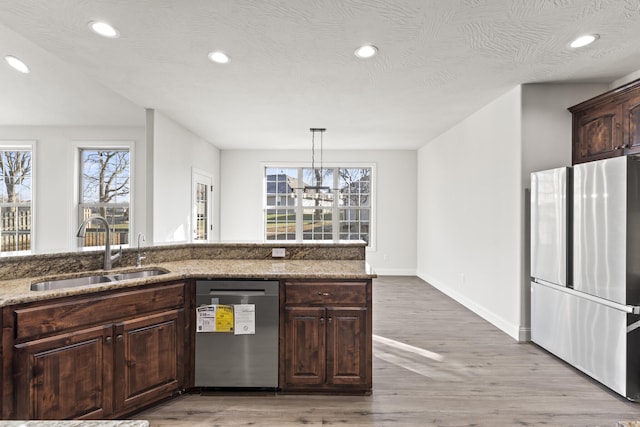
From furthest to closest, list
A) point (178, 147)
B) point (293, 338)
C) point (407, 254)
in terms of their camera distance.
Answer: point (407, 254) < point (178, 147) < point (293, 338)

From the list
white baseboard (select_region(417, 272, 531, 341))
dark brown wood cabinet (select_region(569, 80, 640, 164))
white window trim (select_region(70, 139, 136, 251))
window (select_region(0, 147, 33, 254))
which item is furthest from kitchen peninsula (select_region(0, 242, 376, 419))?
window (select_region(0, 147, 33, 254))

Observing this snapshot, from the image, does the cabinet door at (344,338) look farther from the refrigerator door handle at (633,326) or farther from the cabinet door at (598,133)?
the cabinet door at (598,133)

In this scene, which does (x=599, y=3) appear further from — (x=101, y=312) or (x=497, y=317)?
(x=101, y=312)

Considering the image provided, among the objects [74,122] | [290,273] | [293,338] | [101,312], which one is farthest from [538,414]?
[74,122]

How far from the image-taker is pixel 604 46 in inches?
105

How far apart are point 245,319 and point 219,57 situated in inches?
86.9

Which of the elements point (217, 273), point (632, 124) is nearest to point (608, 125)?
point (632, 124)

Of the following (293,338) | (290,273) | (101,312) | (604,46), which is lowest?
(293,338)

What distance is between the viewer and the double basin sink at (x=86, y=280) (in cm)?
215

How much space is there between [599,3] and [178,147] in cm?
501

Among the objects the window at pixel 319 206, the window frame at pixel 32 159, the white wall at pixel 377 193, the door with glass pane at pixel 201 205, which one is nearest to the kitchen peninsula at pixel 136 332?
the door with glass pane at pixel 201 205

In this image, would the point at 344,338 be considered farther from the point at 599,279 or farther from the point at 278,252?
the point at 599,279

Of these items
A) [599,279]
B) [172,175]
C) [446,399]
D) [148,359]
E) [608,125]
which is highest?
[608,125]

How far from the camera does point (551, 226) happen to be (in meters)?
3.03
